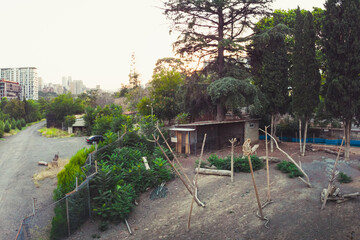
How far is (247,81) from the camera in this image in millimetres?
18891

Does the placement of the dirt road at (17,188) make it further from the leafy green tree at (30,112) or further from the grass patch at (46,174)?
the leafy green tree at (30,112)

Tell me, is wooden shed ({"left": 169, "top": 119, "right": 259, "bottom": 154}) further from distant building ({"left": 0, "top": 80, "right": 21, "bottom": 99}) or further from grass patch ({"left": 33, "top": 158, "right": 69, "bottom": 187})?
distant building ({"left": 0, "top": 80, "right": 21, "bottom": 99})

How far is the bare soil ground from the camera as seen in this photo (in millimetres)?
6746

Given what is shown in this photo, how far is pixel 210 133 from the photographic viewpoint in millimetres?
19312

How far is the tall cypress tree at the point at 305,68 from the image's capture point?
1514 cm

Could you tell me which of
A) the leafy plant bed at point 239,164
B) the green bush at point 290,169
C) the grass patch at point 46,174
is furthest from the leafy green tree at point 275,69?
the grass patch at point 46,174

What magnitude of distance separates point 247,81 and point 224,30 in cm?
557

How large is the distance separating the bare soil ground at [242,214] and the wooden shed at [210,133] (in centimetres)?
608

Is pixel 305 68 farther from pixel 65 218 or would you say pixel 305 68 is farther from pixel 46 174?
pixel 46 174

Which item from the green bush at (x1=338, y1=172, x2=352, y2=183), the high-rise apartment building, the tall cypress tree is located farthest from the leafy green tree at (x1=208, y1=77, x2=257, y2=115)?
the high-rise apartment building

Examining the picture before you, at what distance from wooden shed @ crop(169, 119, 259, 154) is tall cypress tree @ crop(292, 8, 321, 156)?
18.5 ft

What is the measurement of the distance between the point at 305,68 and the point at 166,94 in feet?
54.9

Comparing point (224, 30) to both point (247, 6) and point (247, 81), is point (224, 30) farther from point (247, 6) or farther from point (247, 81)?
point (247, 81)

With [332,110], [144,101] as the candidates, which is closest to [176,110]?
[144,101]
